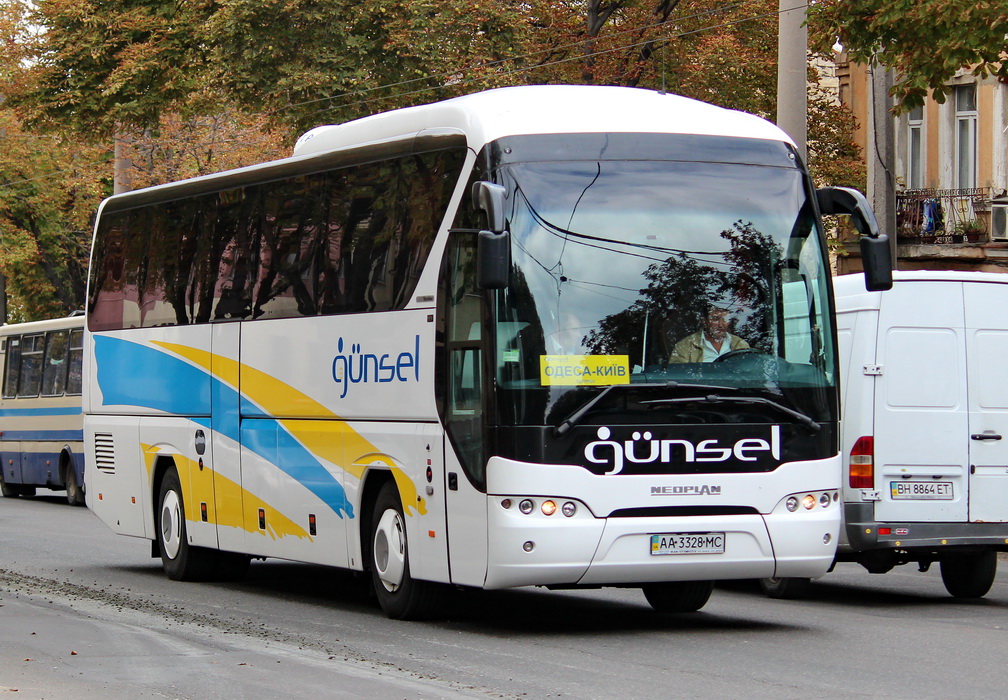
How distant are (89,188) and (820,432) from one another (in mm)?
46957

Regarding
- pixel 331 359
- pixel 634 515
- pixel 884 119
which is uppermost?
pixel 884 119

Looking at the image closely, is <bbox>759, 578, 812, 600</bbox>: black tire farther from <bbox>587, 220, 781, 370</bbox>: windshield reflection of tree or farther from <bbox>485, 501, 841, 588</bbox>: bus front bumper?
<bbox>587, 220, 781, 370</bbox>: windshield reflection of tree

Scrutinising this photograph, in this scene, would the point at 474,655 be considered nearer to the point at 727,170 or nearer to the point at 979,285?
the point at 727,170

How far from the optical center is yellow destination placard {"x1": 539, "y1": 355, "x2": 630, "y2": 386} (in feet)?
35.8

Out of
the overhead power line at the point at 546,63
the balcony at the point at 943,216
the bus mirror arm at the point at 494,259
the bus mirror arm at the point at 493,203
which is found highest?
the overhead power line at the point at 546,63

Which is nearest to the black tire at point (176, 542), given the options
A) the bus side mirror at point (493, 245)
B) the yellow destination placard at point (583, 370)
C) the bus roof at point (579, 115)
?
the bus roof at point (579, 115)

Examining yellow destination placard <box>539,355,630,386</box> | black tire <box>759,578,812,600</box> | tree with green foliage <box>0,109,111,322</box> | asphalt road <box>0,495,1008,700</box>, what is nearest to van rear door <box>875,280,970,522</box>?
asphalt road <box>0,495,1008,700</box>

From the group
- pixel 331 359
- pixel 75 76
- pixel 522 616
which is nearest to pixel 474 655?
pixel 522 616

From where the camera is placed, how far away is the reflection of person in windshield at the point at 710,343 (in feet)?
36.9

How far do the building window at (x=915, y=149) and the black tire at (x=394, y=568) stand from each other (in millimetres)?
23796

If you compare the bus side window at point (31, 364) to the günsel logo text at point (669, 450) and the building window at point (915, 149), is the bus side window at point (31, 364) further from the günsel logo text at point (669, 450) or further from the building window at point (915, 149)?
the günsel logo text at point (669, 450)

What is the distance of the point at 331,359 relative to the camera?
13.3m

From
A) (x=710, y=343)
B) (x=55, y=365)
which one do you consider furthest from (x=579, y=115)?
(x=55, y=365)

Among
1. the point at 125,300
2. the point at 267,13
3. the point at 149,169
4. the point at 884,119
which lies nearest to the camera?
the point at 125,300
